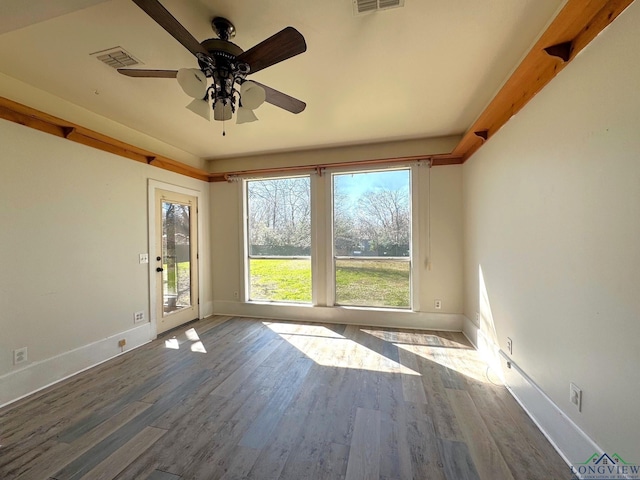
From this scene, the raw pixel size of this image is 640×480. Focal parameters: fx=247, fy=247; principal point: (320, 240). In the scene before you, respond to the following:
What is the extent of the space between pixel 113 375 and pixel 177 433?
4.31ft

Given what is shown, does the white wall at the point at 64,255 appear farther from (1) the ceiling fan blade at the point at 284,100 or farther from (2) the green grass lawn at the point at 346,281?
(1) the ceiling fan blade at the point at 284,100

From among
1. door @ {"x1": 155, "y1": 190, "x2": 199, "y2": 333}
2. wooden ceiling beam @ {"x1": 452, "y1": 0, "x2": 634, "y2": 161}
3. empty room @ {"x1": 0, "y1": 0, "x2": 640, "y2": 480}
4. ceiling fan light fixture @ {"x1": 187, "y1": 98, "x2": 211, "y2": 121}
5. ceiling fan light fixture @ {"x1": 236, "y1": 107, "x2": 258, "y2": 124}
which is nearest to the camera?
wooden ceiling beam @ {"x1": 452, "y1": 0, "x2": 634, "y2": 161}

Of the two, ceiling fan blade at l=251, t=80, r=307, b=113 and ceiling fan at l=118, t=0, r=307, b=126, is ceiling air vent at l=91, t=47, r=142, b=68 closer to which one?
ceiling fan at l=118, t=0, r=307, b=126

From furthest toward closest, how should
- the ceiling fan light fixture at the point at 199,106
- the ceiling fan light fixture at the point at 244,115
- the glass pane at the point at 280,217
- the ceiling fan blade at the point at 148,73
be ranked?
the glass pane at the point at 280,217, the ceiling fan light fixture at the point at 244,115, the ceiling fan light fixture at the point at 199,106, the ceiling fan blade at the point at 148,73

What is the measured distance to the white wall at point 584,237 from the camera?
1129 mm

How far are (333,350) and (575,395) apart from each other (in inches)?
82.2

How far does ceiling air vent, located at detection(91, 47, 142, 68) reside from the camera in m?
1.79

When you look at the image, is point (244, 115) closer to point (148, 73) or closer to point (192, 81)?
point (192, 81)

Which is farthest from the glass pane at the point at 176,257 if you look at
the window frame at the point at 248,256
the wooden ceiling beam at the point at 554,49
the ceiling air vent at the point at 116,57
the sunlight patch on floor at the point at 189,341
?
the wooden ceiling beam at the point at 554,49

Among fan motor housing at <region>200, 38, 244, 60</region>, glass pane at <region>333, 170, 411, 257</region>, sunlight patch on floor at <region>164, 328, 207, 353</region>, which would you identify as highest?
fan motor housing at <region>200, 38, 244, 60</region>

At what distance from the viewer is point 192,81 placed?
1515 millimetres

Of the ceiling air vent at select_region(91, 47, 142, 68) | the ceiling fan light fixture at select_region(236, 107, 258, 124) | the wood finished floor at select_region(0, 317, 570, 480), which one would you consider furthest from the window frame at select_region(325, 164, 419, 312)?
the ceiling air vent at select_region(91, 47, 142, 68)

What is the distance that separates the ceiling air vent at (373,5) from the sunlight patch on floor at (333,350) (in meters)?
2.92

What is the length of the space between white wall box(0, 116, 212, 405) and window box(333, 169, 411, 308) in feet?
9.18
